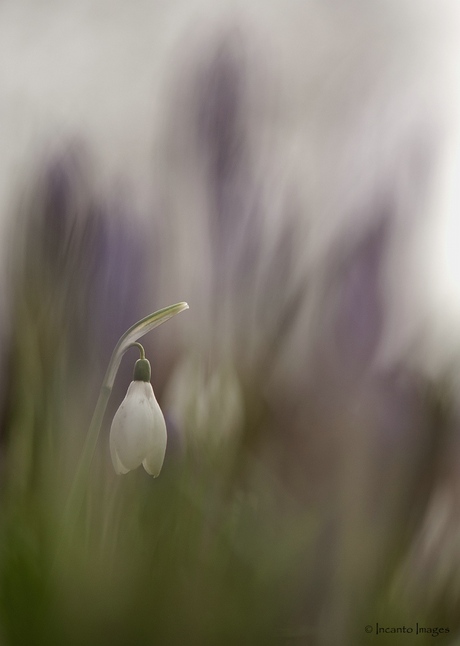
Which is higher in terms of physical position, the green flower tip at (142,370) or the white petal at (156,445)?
the green flower tip at (142,370)

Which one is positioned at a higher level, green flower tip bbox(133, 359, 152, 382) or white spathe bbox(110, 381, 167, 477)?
green flower tip bbox(133, 359, 152, 382)

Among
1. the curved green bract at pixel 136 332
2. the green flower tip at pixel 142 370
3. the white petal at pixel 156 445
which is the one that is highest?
the curved green bract at pixel 136 332

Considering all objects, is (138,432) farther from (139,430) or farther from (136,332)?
(136,332)

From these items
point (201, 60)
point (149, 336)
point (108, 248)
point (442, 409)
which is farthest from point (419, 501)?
point (201, 60)

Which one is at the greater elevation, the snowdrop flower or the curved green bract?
the curved green bract

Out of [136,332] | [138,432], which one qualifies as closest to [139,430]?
[138,432]

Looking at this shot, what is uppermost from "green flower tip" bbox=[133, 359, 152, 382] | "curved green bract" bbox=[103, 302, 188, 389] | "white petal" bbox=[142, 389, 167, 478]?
"curved green bract" bbox=[103, 302, 188, 389]
